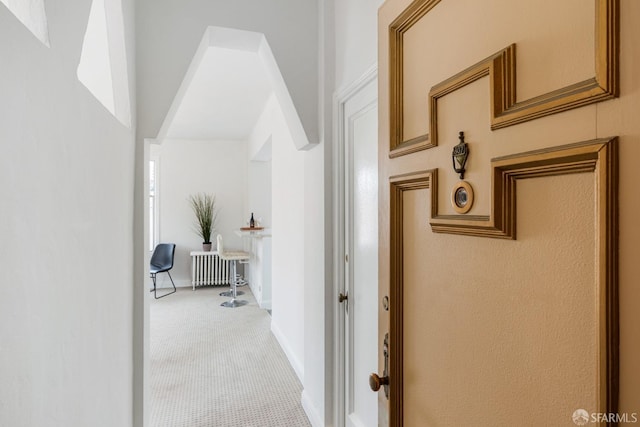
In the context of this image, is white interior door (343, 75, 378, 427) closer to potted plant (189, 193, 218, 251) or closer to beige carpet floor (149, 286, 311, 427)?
beige carpet floor (149, 286, 311, 427)

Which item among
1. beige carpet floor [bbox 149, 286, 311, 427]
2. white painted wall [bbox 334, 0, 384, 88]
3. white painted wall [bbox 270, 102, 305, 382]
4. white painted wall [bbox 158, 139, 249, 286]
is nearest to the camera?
white painted wall [bbox 334, 0, 384, 88]

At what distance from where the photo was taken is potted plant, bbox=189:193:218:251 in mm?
6609

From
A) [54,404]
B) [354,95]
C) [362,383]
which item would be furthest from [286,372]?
[54,404]

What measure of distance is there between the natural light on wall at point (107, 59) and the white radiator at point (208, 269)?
5.07 metres

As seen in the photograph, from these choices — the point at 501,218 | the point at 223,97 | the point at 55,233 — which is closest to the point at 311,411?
the point at 55,233

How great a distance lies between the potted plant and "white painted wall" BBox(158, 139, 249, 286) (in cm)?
8

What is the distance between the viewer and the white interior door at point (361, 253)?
1718mm

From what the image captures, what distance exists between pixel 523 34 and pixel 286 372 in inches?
120

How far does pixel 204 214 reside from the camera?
6.68 m

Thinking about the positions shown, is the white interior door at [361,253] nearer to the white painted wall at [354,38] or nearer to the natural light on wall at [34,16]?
the white painted wall at [354,38]

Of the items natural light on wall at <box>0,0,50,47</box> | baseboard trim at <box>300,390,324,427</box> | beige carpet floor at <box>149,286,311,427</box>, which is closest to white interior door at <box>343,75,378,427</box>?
baseboard trim at <box>300,390,324,427</box>

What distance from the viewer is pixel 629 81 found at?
1.43 feet

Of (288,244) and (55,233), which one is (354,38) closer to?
(55,233)

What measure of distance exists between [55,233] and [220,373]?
262cm
